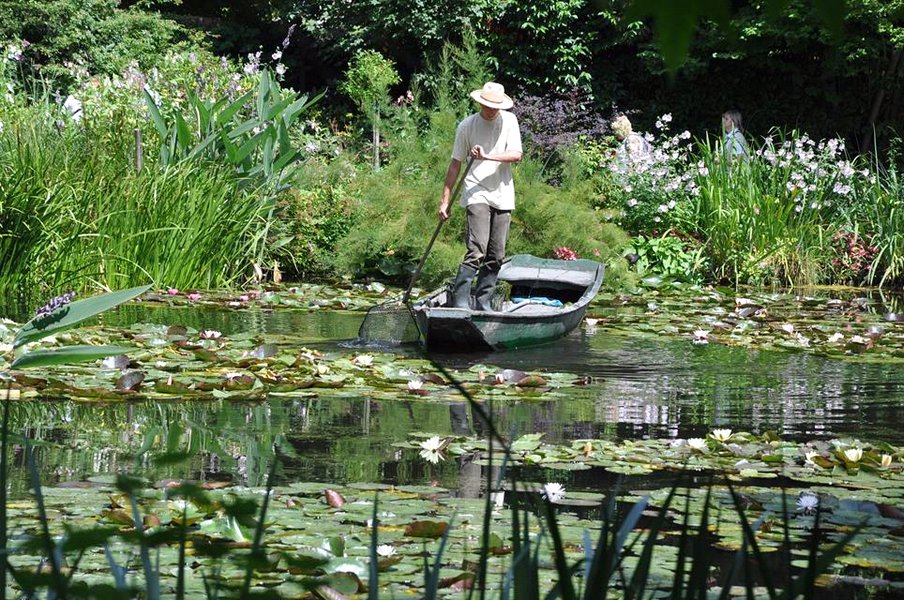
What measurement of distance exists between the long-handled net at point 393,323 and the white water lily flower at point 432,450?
3.63 metres

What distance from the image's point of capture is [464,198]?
357 inches

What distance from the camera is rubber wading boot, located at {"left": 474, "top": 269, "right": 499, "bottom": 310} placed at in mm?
9344

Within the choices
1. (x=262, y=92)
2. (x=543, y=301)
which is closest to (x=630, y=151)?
(x=262, y=92)

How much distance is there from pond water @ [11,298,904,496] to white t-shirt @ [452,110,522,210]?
3.60ft

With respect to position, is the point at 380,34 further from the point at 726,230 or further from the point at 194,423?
the point at 194,423

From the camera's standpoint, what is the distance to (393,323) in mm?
9133

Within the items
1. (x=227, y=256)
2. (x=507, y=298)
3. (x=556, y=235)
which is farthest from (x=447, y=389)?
(x=556, y=235)

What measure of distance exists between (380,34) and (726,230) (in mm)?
10625

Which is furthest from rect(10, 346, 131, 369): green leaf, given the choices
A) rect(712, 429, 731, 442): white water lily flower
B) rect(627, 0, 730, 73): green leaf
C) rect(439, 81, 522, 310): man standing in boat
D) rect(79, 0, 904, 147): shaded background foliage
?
rect(79, 0, 904, 147): shaded background foliage

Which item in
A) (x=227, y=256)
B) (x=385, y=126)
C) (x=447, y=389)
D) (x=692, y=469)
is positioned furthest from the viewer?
(x=385, y=126)

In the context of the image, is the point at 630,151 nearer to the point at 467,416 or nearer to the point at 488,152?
the point at 488,152

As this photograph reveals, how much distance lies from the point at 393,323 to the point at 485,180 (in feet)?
3.86

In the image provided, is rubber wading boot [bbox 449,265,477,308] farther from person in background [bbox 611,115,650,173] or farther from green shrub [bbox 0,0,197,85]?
green shrub [bbox 0,0,197,85]

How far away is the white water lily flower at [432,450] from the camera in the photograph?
4957 millimetres
